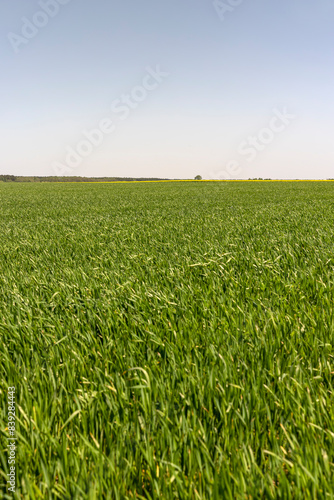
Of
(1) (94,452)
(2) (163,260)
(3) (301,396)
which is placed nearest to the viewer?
(1) (94,452)

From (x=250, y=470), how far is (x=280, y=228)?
21.3 ft

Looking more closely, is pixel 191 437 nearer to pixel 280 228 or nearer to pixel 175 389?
pixel 175 389

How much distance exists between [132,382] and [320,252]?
12.2ft

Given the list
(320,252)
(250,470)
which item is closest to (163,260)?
(320,252)

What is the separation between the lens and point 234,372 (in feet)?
5.27

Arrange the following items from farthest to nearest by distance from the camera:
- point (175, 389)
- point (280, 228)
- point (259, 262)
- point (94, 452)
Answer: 1. point (280, 228)
2. point (259, 262)
3. point (175, 389)
4. point (94, 452)

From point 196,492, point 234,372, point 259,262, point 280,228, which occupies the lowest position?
point 196,492

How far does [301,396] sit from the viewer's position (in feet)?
4.75

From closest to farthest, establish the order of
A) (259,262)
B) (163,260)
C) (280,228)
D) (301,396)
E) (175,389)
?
(301,396) < (175,389) < (259,262) < (163,260) < (280,228)

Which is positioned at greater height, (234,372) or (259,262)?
(259,262)

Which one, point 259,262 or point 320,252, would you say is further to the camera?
point 320,252

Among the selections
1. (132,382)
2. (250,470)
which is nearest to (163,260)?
(132,382)

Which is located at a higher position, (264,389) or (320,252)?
(320,252)

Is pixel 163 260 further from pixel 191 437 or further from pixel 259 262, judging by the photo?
pixel 191 437
